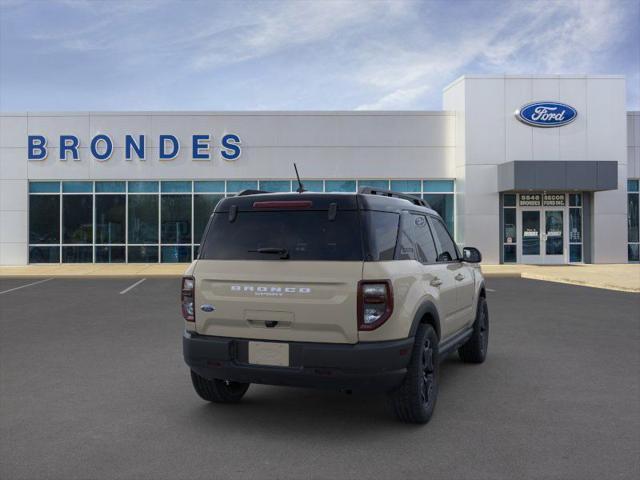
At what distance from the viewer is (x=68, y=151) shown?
24.4 m

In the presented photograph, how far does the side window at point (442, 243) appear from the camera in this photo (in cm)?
578

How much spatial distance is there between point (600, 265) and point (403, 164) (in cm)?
889

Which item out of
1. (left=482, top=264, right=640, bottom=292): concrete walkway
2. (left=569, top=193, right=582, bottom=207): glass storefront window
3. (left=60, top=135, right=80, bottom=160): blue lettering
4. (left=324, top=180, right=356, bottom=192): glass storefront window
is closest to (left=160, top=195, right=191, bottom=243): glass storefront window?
(left=60, top=135, right=80, bottom=160): blue lettering

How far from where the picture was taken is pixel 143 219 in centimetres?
2483

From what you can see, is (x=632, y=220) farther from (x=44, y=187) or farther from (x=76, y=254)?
(x=44, y=187)

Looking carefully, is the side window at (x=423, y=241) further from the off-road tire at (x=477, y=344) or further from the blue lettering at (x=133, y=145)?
the blue lettering at (x=133, y=145)

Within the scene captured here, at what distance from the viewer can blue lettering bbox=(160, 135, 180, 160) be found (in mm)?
24344

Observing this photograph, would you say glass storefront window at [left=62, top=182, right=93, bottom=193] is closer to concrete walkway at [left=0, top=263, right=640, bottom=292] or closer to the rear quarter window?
concrete walkway at [left=0, top=263, right=640, bottom=292]

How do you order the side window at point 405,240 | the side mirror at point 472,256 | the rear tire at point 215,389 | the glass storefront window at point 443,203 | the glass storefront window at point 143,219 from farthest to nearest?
the glass storefront window at point 443,203
the glass storefront window at point 143,219
the side mirror at point 472,256
the rear tire at point 215,389
the side window at point 405,240

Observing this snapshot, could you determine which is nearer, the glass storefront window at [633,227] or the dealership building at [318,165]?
the dealership building at [318,165]

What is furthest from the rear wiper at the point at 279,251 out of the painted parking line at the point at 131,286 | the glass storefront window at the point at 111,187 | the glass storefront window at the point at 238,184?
the glass storefront window at the point at 111,187

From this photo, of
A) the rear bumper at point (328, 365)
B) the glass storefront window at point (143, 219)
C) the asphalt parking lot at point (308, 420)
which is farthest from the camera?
the glass storefront window at point (143, 219)

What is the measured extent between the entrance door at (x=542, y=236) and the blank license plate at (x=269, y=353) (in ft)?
71.7

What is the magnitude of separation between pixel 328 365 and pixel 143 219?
72.3 ft
